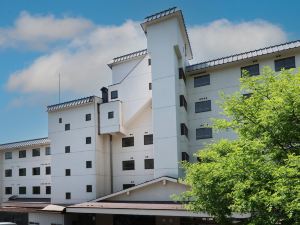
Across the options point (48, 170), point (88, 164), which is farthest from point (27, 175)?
point (88, 164)

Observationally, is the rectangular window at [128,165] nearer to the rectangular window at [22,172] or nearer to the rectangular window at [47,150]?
the rectangular window at [47,150]

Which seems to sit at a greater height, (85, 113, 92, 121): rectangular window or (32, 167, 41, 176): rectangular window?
(85, 113, 92, 121): rectangular window

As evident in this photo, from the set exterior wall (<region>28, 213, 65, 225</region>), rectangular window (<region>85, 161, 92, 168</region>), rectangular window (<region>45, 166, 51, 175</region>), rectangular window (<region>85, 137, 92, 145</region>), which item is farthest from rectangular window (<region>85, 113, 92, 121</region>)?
rectangular window (<region>45, 166, 51, 175</region>)

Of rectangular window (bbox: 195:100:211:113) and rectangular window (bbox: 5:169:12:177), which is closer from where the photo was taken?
rectangular window (bbox: 195:100:211:113)

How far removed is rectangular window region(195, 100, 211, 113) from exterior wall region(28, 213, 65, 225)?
1762 cm

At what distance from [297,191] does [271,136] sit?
3191mm

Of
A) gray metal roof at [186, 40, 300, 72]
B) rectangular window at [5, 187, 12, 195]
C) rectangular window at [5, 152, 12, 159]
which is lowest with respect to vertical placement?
rectangular window at [5, 187, 12, 195]

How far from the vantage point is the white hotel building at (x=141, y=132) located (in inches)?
1229

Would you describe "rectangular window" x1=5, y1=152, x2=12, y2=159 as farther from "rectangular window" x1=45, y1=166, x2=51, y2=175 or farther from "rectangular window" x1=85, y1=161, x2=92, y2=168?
"rectangular window" x1=85, y1=161, x2=92, y2=168

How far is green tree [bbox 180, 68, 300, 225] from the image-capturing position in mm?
12367

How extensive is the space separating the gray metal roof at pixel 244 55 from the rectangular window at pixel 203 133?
6.02 metres

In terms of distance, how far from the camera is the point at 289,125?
45.1ft

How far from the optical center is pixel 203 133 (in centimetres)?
3369

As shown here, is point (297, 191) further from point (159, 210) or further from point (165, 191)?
point (165, 191)
